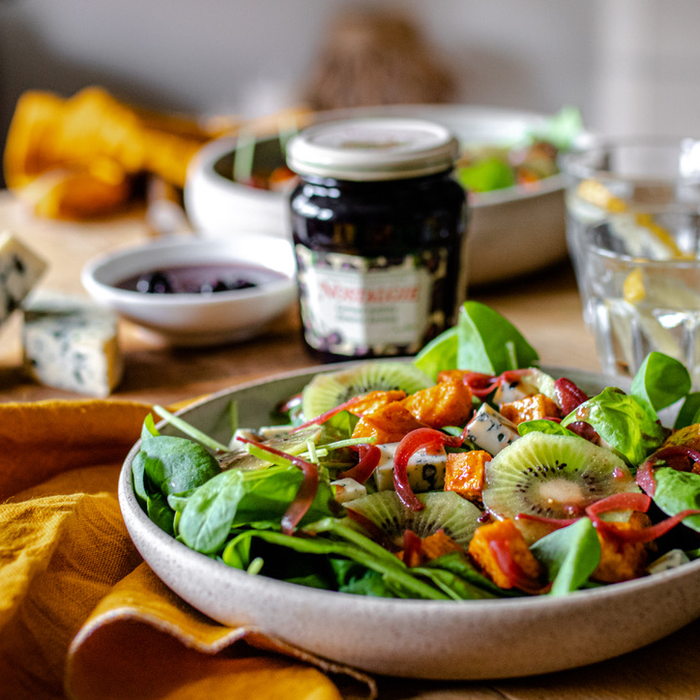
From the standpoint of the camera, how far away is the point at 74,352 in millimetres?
1362

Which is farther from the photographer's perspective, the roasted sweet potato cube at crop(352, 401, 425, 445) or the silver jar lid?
the silver jar lid

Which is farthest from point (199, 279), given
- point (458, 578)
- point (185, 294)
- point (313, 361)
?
point (458, 578)

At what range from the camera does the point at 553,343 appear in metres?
1.52

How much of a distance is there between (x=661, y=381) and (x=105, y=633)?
62cm

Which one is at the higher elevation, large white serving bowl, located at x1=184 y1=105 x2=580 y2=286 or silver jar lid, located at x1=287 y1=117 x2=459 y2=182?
silver jar lid, located at x1=287 y1=117 x2=459 y2=182

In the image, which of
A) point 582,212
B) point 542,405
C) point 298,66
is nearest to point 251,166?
point 582,212

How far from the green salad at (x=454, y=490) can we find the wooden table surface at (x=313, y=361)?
80 millimetres

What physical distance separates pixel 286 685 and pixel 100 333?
840 millimetres

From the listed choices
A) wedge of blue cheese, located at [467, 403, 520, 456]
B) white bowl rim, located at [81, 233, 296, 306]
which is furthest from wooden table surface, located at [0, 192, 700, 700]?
wedge of blue cheese, located at [467, 403, 520, 456]

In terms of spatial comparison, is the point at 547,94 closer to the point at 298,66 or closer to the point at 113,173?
the point at 298,66

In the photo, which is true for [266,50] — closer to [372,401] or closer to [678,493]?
[372,401]

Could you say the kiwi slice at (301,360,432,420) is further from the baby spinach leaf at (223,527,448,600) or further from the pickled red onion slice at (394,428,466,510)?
the baby spinach leaf at (223,527,448,600)

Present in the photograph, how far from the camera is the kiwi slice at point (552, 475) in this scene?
2.48ft

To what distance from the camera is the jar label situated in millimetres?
1259
